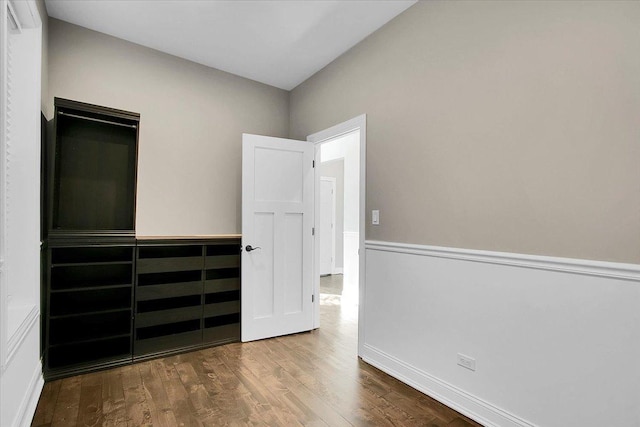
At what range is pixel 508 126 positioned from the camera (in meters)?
1.89

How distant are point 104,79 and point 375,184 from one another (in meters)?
2.55

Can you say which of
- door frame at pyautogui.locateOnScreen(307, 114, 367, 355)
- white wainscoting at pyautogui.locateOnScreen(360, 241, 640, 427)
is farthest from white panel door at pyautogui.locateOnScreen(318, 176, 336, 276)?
white wainscoting at pyautogui.locateOnScreen(360, 241, 640, 427)

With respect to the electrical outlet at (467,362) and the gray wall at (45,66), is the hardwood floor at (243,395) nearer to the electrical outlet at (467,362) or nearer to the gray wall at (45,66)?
the electrical outlet at (467,362)

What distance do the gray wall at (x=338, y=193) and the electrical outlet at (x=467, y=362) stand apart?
513 centimetres

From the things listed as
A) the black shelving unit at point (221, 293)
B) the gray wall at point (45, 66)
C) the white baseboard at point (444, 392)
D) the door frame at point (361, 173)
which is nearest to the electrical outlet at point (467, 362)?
A: the white baseboard at point (444, 392)

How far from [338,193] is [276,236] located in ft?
13.2

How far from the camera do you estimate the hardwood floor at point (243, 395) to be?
6.45 ft

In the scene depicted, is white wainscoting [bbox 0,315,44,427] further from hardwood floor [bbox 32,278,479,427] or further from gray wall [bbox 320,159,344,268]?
gray wall [bbox 320,159,344,268]

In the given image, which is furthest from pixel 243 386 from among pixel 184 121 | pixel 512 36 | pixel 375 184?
pixel 512 36

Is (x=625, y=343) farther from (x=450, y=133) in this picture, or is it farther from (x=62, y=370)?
(x=62, y=370)

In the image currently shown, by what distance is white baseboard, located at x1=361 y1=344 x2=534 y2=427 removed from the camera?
187cm

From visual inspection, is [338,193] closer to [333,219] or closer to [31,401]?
[333,219]

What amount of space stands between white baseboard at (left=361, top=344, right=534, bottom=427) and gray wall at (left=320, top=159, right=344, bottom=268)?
444 centimetres

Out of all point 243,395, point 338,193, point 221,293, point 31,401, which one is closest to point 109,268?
point 221,293
